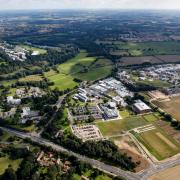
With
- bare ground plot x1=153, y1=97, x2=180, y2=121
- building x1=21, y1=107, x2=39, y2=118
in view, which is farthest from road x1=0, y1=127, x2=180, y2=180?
bare ground plot x1=153, y1=97, x2=180, y2=121

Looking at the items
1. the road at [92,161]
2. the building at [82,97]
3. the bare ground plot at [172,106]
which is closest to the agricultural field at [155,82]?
the bare ground plot at [172,106]

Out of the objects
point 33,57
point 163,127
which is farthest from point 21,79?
point 163,127

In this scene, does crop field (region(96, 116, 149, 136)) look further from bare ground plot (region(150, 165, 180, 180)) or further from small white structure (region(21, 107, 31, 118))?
small white structure (region(21, 107, 31, 118))

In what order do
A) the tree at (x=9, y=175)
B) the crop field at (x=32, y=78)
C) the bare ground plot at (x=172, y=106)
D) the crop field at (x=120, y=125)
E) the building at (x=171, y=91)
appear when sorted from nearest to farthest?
the tree at (x=9, y=175), the crop field at (x=120, y=125), the bare ground plot at (x=172, y=106), the building at (x=171, y=91), the crop field at (x=32, y=78)

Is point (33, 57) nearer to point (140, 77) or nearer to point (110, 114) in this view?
point (140, 77)

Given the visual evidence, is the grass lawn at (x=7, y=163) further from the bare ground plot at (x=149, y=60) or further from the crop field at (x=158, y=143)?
the bare ground plot at (x=149, y=60)

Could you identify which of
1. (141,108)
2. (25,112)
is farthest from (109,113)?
(25,112)

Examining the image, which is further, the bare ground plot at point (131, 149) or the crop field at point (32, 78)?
the crop field at point (32, 78)
